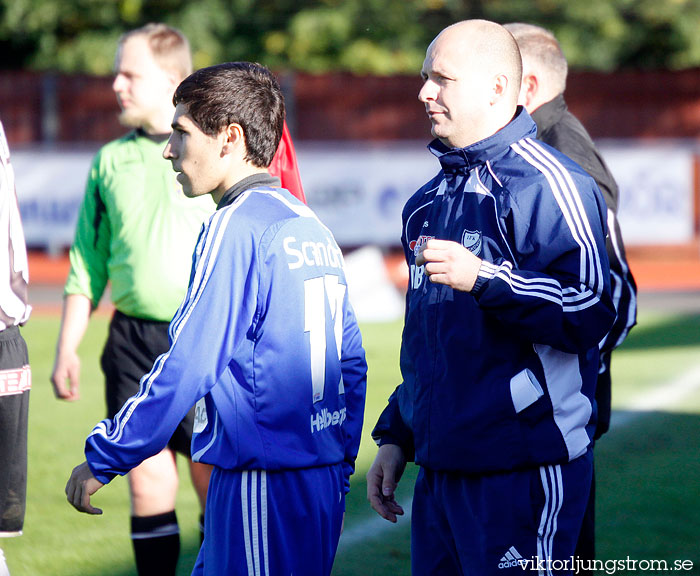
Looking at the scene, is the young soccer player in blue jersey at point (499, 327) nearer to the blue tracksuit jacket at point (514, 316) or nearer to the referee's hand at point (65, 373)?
the blue tracksuit jacket at point (514, 316)

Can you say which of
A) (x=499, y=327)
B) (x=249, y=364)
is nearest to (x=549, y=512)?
(x=499, y=327)

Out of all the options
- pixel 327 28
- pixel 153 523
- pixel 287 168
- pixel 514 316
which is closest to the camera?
pixel 514 316

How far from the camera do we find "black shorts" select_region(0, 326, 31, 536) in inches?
142

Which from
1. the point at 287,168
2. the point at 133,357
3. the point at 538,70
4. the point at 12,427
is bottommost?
the point at 12,427

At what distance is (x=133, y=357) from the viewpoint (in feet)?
14.3

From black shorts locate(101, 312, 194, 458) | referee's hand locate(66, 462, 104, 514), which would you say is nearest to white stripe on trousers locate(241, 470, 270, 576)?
referee's hand locate(66, 462, 104, 514)

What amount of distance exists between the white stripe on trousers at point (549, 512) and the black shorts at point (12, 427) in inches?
73.1

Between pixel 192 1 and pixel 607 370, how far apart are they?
794 inches

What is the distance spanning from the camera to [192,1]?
2277cm

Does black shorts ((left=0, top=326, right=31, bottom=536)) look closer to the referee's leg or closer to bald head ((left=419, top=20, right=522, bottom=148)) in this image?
the referee's leg

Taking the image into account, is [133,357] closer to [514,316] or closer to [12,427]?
[12,427]

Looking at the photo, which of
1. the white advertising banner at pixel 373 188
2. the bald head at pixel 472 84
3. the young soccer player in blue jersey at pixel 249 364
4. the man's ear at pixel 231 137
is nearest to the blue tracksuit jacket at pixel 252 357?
the young soccer player in blue jersey at pixel 249 364

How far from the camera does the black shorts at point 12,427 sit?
3604mm

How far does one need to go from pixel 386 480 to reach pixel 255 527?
473 mm
